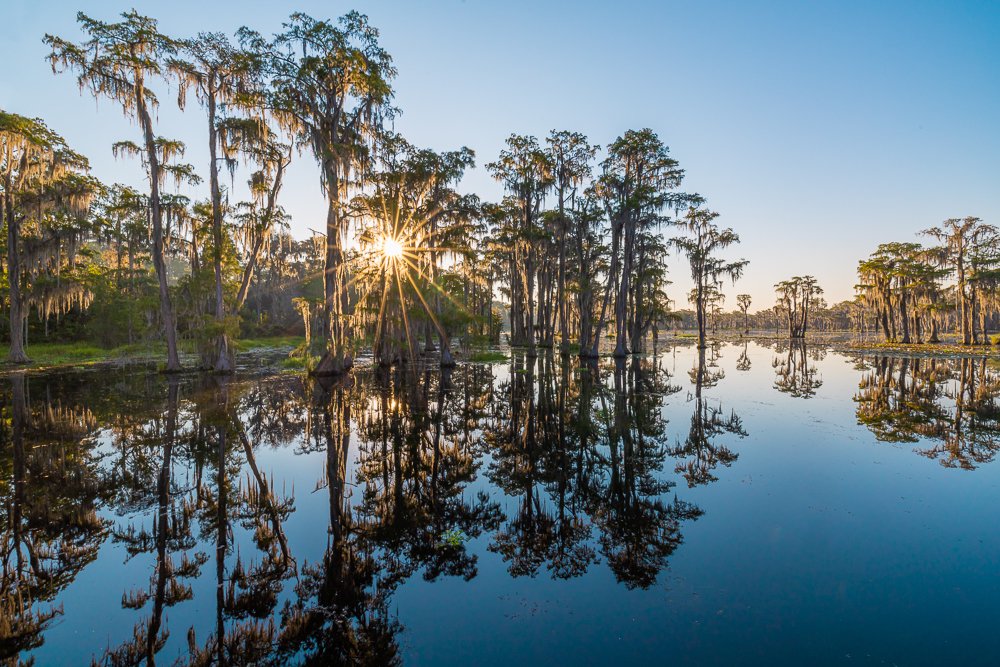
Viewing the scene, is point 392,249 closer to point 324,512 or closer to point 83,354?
point 324,512

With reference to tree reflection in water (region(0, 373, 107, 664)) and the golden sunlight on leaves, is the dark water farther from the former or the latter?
the golden sunlight on leaves

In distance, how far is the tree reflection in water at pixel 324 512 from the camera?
3.97 metres

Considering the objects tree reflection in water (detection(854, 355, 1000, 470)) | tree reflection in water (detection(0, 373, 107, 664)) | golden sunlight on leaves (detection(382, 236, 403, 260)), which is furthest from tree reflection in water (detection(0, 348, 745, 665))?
golden sunlight on leaves (detection(382, 236, 403, 260))

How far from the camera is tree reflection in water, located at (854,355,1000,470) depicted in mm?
9562

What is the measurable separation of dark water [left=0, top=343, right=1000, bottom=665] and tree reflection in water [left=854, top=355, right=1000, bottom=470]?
14 cm

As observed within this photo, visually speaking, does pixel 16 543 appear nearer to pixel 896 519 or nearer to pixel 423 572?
pixel 423 572

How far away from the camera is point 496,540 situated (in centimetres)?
560

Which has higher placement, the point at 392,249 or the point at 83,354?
the point at 392,249

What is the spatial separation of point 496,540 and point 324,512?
2777 mm

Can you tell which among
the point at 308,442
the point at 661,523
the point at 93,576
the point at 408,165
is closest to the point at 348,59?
the point at 408,165

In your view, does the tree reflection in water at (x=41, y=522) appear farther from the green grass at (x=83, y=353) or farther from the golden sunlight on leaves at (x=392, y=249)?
the green grass at (x=83, y=353)

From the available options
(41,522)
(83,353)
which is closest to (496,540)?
(41,522)

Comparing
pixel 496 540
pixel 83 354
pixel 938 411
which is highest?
pixel 83 354

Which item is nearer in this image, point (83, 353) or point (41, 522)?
point (41, 522)
